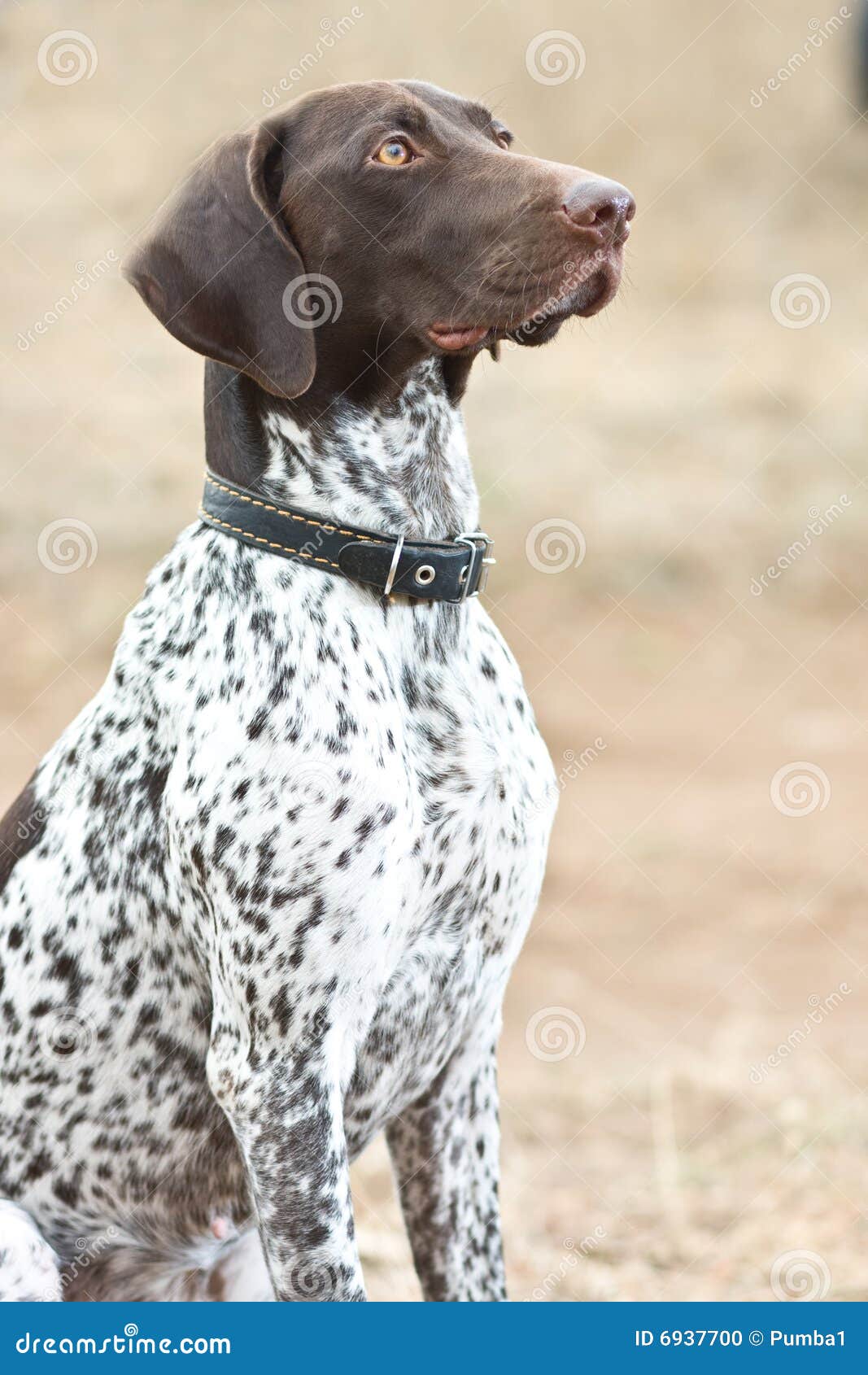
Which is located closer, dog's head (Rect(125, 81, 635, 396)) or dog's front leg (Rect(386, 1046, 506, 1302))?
dog's head (Rect(125, 81, 635, 396))

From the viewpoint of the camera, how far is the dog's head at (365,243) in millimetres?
2537

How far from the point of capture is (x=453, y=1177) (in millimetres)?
2969

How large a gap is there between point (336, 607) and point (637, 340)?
11.1 meters

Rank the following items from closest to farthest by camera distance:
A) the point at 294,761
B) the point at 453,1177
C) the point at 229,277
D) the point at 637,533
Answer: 1. the point at 294,761
2. the point at 229,277
3. the point at 453,1177
4. the point at 637,533

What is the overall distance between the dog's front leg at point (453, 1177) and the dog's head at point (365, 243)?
1.35 m

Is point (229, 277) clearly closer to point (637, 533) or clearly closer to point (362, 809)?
point (362, 809)

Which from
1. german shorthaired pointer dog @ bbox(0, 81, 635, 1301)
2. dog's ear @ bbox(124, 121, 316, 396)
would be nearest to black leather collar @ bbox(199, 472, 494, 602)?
german shorthaired pointer dog @ bbox(0, 81, 635, 1301)

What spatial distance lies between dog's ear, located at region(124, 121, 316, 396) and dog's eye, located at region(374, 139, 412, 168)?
216mm

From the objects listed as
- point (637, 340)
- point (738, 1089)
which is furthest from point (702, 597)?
point (738, 1089)

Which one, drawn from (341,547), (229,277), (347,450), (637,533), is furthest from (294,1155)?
(637,533)

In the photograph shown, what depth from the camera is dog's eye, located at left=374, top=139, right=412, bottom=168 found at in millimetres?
2645

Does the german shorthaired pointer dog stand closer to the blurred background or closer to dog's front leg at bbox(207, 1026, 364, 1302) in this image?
dog's front leg at bbox(207, 1026, 364, 1302)

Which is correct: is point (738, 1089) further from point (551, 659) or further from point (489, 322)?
point (551, 659)

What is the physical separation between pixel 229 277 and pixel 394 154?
0.38m
